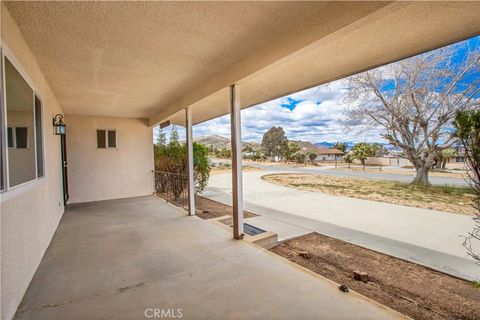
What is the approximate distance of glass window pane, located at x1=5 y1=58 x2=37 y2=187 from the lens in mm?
2031

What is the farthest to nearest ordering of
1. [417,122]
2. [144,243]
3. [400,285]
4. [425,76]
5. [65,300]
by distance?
[417,122]
[425,76]
[144,243]
[400,285]
[65,300]

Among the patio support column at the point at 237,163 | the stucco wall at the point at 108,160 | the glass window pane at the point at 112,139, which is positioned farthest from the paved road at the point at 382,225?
the glass window pane at the point at 112,139

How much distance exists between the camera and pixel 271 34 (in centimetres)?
242

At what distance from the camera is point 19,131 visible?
2.44 metres

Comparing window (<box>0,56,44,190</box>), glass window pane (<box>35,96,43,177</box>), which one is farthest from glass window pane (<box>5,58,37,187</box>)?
glass window pane (<box>35,96,43,177</box>)

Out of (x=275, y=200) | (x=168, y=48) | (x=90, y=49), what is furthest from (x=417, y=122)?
(x=90, y=49)

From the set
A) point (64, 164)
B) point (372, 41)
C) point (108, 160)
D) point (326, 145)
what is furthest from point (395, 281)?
point (326, 145)

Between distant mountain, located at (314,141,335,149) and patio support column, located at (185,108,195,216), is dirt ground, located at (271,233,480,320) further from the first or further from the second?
distant mountain, located at (314,141,335,149)

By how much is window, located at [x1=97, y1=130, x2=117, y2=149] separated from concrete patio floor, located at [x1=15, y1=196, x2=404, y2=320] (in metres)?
3.52

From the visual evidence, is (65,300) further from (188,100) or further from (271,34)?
(188,100)

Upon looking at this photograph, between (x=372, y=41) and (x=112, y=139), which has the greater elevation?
(x=372, y=41)

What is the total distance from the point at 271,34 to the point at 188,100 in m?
2.63

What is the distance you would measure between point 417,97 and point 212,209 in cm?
1024

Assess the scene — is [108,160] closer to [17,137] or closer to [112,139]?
[112,139]
